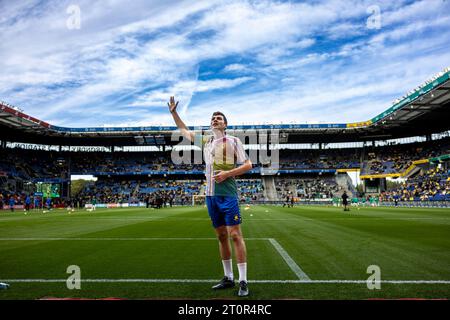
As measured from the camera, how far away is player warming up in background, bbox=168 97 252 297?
473 centimetres

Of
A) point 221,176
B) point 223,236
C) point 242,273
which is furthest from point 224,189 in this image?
point 242,273

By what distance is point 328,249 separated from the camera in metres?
8.19

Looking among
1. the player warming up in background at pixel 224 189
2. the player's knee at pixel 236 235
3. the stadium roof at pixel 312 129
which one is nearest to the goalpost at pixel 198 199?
the stadium roof at pixel 312 129

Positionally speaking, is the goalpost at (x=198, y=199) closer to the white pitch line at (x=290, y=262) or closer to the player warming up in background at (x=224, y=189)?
the white pitch line at (x=290, y=262)

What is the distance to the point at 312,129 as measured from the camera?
209 feet

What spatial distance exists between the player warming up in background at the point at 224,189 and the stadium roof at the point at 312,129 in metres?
40.4

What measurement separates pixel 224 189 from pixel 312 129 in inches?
2415

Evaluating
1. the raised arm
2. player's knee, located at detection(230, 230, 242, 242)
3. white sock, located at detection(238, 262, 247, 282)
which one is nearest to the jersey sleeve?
the raised arm

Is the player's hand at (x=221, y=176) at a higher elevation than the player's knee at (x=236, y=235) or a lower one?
higher

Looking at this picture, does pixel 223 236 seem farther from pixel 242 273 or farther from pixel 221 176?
pixel 221 176

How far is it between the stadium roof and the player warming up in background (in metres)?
40.4

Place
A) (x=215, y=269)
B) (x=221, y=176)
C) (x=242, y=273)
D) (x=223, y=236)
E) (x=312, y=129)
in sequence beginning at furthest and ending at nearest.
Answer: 1. (x=312, y=129)
2. (x=215, y=269)
3. (x=223, y=236)
4. (x=221, y=176)
5. (x=242, y=273)

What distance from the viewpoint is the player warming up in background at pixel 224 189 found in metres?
4.73
